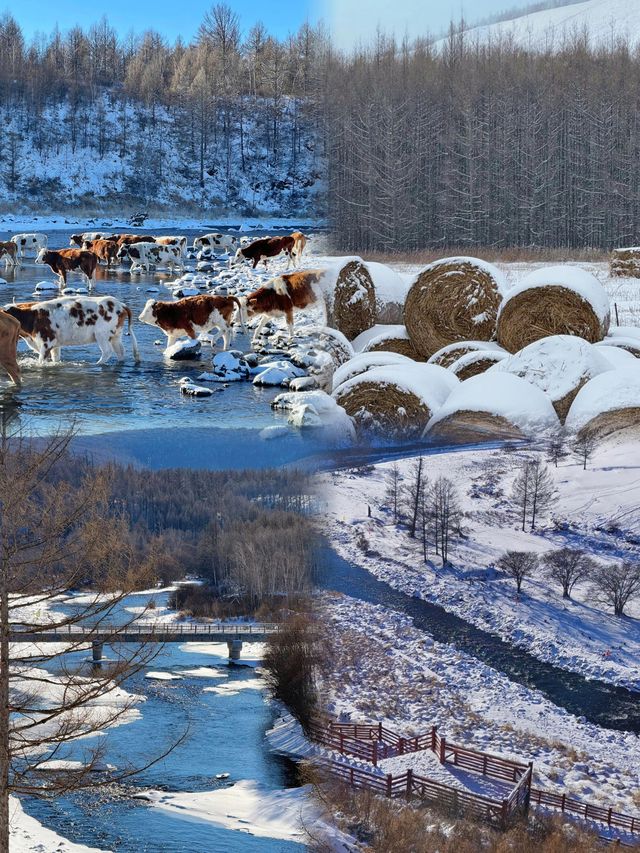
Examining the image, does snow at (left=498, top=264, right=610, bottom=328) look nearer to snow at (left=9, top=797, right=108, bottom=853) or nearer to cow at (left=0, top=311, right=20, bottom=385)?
cow at (left=0, top=311, right=20, bottom=385)

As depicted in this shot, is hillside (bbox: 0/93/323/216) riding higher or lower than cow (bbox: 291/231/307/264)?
higher

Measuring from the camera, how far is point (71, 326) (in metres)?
7.97

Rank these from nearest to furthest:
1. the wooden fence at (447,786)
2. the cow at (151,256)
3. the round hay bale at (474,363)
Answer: the wooden fence at (447,786) < the round hay bale at (474,363) < the cow at (151,256)

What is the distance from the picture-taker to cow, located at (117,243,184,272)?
2498 centimetres

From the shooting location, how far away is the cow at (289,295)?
246 inches

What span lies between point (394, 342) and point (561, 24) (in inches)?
204

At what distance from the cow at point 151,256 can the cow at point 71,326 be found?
54.8 ft

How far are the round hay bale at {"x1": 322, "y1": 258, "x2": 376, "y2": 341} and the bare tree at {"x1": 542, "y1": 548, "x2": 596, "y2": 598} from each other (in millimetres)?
2500

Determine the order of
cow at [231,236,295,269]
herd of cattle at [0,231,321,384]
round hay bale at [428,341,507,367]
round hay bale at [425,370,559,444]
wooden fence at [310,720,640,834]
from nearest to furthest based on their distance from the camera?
1. wooden fence at [310,720,640,834]
2. round hay bale at [425,370,559,444]
3. round hay bale at [428,341,507,367]
4. herd of cattle at [0,231,321,384]
5. cow at [231,236,295,269]

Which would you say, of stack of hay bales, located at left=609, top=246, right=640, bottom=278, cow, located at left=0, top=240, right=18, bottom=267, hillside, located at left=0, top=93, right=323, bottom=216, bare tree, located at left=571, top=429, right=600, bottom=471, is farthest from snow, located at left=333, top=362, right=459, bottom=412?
hillside, located at left=0, top=93, right=323, bottom=216

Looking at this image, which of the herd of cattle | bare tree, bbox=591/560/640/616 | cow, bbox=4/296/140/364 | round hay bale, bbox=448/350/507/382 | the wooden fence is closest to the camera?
the wooden fence

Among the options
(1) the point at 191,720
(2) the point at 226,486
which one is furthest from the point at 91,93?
(1) the point at 191,720

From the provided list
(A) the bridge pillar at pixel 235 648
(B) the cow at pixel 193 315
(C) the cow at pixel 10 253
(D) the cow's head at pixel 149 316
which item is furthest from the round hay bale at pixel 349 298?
(A) the bridge pillar at pixel 235 648

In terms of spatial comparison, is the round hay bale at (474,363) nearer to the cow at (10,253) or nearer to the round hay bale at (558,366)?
the round hay bale at (558,366)
